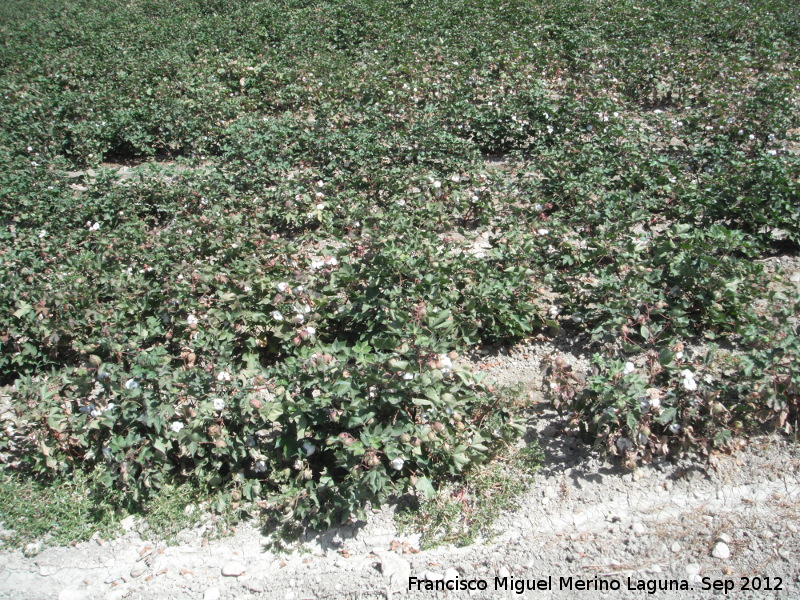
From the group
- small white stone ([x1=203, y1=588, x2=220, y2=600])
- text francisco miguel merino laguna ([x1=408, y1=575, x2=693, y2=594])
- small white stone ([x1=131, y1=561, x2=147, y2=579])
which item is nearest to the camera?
text francisco miguel merino laguna ([x1=408, y1=575, x2=693, y2=594])

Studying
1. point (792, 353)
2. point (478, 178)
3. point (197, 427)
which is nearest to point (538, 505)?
point (792, 353)

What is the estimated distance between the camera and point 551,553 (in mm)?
2807

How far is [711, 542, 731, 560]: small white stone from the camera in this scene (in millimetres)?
2732

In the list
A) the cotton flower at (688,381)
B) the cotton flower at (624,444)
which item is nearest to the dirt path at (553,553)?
the cotton flower at (624,444)

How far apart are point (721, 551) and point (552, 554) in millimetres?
708

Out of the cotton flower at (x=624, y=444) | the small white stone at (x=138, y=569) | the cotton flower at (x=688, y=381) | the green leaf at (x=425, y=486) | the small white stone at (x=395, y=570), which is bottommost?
the small white stone at (x=138, y=569)

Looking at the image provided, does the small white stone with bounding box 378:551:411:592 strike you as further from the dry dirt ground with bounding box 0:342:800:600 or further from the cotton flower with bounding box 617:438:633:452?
the cotton flower with bounding box 617:438:633:452

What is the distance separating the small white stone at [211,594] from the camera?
2799 mm

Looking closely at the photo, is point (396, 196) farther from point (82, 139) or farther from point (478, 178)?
point (82, 139)

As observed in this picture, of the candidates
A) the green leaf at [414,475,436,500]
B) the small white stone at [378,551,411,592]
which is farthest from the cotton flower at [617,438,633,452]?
the small white stone at [378,551,411,592]

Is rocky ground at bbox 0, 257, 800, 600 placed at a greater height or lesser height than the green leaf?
lesser

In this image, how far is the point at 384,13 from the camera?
10078 millimetres

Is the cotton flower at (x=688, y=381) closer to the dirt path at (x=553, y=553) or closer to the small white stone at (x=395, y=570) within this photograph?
the dirt path at (x=553, y=553)

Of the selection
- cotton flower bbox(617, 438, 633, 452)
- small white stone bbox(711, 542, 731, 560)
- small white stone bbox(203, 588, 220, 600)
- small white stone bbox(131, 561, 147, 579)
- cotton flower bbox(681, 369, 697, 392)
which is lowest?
small white stone bbox(203, 588, 220, 600)
